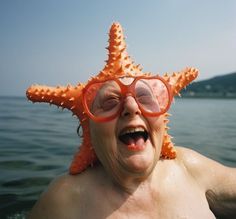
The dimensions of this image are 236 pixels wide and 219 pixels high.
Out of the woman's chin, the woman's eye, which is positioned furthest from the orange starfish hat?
the woman's chin

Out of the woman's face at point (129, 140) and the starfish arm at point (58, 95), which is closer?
the woman's face at point (129, 140)

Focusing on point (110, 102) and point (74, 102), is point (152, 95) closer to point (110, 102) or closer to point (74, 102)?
point (110, 102)

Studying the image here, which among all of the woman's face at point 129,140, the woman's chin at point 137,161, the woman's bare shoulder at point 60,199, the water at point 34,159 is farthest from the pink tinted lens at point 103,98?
the water at point 34,159

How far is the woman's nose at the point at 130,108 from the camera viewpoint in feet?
9.20

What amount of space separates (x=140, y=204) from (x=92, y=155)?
2.19 feet

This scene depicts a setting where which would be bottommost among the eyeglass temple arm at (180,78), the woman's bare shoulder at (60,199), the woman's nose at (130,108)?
the woman's bare shoulder at (60,199)

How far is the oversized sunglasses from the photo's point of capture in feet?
9.61

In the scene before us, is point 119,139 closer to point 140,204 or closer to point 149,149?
point 149,149

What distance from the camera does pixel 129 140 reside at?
2.89 metres

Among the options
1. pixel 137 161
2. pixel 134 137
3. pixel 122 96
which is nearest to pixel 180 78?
pixel 122 96

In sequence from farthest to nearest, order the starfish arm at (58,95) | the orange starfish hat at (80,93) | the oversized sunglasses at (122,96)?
the starfish arm at (58,95), the orange starfish hat at (80,93), the oversized sunglasses at (122,96)

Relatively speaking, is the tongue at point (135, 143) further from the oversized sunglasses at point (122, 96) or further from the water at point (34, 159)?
the water at point (34, 159)

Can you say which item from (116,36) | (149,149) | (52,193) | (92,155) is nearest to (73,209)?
(52,193)

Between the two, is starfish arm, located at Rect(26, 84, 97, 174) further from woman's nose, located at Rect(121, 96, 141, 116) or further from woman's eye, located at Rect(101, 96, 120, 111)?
woman's nose, located at Rect(121, 96, 141, 116)
